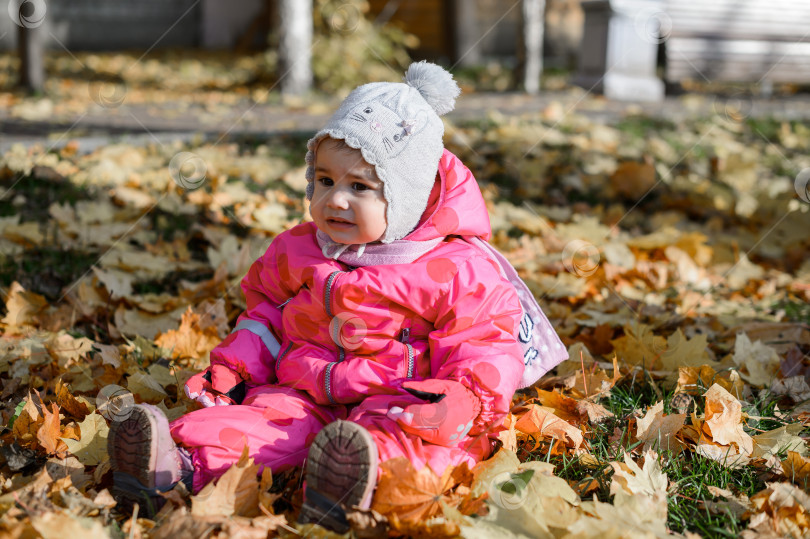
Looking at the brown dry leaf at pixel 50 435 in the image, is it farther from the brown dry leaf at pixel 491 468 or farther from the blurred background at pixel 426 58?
the blurred background at pixel 426 58

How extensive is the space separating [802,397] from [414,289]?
1305mm

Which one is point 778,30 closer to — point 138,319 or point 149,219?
point 149,219

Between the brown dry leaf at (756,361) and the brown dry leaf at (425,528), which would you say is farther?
the brown dry leaf at (756,361)

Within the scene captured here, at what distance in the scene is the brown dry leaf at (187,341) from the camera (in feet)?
7.96

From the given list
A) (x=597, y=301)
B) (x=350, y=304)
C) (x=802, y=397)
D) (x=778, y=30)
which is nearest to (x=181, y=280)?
(x=350, y=304)

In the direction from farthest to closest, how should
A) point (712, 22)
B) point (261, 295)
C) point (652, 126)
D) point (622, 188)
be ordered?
point (712, 22) → point (652, 126) → point (622, 188) → point (261, 295)

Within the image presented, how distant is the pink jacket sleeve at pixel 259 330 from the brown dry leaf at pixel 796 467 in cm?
132

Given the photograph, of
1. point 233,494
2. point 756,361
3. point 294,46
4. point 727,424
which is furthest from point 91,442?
point 294,46

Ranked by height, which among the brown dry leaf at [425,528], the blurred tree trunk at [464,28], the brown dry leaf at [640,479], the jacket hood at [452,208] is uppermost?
the jacket hood at [452,208]

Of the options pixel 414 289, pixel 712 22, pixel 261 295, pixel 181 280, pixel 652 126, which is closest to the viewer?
pixel 414 289

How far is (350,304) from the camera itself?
184 centimetres

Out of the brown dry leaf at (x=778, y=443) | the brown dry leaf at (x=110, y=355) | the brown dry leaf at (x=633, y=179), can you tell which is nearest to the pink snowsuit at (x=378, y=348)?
the brown dry leaf at (x=110, y=355)

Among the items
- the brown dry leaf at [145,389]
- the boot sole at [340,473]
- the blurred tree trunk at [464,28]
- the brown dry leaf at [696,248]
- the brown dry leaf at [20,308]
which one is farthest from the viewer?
the blurred tree trunk at [464,28]

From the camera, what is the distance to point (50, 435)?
6.02 ft
